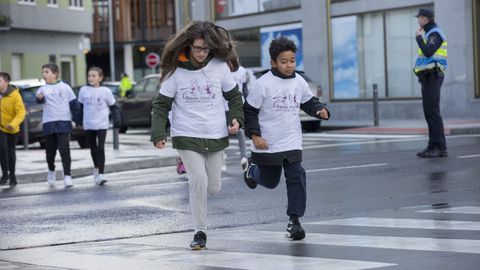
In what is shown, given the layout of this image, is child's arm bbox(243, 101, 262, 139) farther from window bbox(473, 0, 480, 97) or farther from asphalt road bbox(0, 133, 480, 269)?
window bbox(473, 0, 480, 97)

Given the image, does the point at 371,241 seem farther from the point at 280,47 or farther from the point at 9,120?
the point at 9,120

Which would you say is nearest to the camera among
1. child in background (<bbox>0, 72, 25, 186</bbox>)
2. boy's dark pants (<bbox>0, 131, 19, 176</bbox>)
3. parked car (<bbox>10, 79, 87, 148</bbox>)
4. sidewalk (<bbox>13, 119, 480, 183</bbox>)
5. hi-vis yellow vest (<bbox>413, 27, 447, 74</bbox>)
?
hi-vis yellow vest (<bbox>413, 27, 447, 74</bbox>)

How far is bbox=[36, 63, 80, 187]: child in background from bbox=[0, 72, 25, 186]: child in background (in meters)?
1.00

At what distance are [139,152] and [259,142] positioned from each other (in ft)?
43.1

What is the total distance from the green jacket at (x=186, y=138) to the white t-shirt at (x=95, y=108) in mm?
7281

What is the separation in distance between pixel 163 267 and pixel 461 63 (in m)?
21.6

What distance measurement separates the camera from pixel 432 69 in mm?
16688

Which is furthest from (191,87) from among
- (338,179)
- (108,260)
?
(338,179)

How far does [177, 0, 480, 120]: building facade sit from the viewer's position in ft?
94.1

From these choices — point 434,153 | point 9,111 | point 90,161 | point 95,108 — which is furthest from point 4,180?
point 434,153

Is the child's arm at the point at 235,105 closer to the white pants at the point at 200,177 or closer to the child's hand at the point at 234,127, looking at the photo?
the child's hand at the point at 234,127

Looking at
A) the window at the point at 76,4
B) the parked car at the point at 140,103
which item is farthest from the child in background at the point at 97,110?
the window at the point at 76,4

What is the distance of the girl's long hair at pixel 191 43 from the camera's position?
9.05 m

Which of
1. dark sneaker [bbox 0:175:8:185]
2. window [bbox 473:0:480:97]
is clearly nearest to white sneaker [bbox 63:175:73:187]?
dark sneaker [bbox 0:175:8:185]
